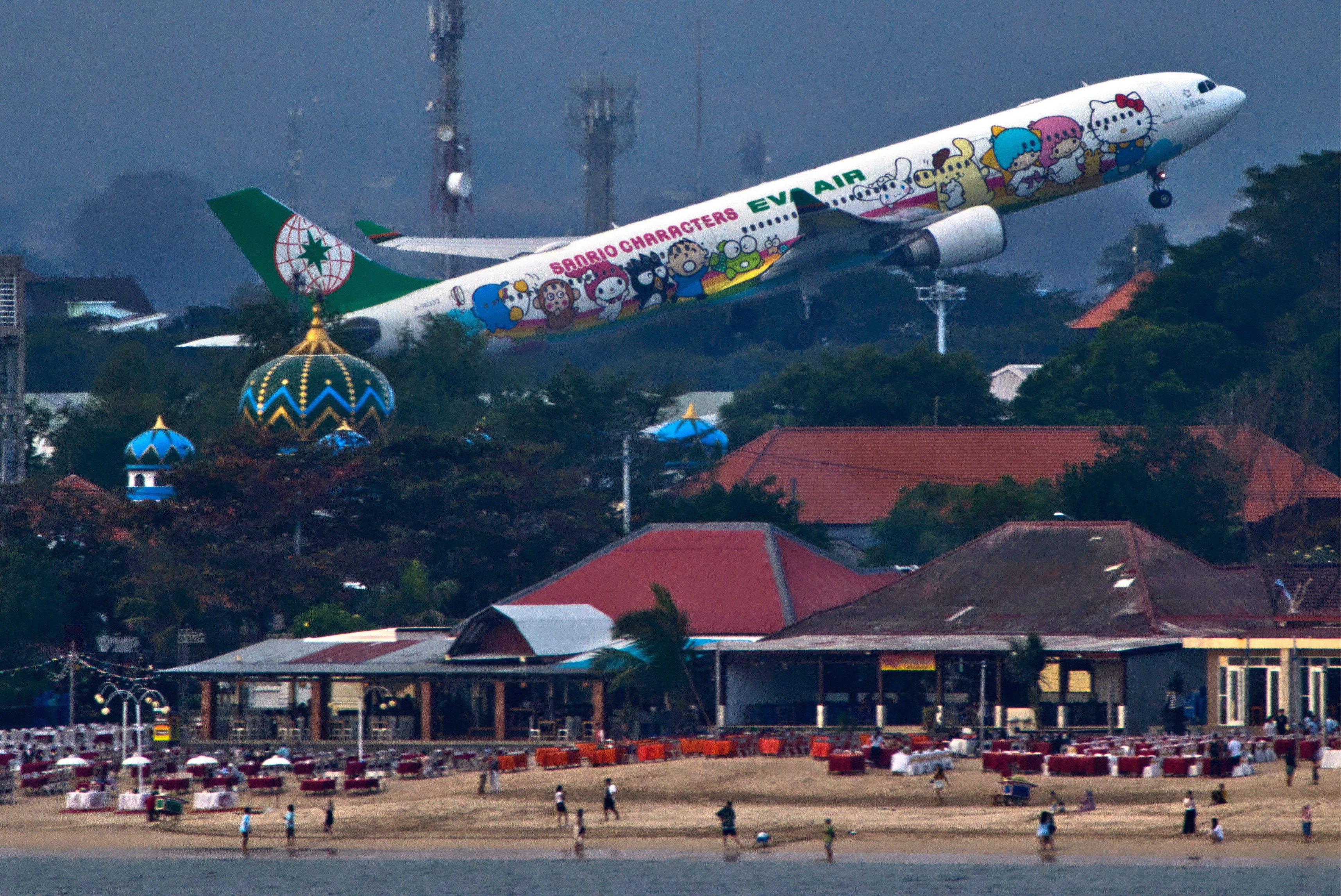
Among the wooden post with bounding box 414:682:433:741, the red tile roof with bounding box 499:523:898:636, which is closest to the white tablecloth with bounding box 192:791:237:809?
the wooden post with bounding box 414:682:433:741

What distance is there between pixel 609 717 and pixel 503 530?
21.1 meters

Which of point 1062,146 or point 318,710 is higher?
point 1062,146

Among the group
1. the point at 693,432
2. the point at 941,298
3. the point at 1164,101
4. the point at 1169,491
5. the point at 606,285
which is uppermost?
the point at 941,298

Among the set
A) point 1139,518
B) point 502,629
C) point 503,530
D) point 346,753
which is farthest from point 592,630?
point 1139,518

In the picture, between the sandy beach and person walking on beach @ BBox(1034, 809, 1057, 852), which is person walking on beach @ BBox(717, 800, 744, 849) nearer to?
the sandy beach

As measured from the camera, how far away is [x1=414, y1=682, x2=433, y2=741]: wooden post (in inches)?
2968

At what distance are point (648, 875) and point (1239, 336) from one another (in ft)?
294

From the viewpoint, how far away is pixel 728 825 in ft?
184

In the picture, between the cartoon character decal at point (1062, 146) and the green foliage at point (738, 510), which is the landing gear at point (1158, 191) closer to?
the cartoon character decal at point (1062, 146)

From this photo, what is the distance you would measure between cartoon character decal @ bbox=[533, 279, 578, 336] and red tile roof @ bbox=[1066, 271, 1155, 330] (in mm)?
58087

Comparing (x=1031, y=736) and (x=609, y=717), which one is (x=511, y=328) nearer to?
(x=609, y=717)

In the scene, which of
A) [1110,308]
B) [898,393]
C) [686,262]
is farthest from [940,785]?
[1110,308]

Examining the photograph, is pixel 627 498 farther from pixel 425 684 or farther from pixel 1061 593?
pixel 1061 593

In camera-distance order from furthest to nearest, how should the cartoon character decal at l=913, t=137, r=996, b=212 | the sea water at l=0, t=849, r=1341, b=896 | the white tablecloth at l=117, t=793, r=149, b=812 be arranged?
the cartoon character decal at l=913, t=137, r=996, b=212
the white tablecloth at l=117, t=793, r=149, b=812
the sea water at l=0, t=849, r=1341, b=896
